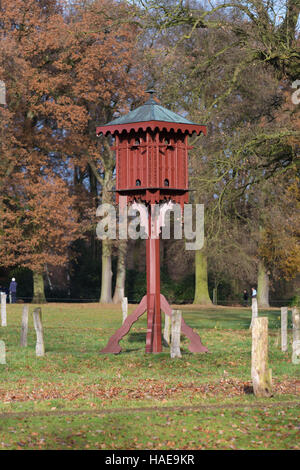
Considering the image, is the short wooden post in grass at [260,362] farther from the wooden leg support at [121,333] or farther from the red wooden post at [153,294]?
the wooden leg support at [121,333]

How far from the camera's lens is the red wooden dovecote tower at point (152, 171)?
1634 cm

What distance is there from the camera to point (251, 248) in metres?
40.3

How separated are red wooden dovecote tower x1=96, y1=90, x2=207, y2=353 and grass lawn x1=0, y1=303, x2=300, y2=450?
2.18 ft

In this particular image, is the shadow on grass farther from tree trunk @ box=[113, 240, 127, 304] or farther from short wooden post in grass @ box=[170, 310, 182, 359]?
tree trunk @ box=[113, 240, 127, 304]

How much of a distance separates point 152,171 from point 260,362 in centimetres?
614

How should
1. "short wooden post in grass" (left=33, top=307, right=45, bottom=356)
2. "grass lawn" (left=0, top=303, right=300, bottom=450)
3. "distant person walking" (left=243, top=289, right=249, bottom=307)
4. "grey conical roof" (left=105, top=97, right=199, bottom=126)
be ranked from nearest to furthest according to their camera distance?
"grass lawn" (left=0, top=303, right=300, bottom=450)
"short wooden post in grass" (left=33, top=307, right=45, bottom=356)
"grey conical roof" (left=105, top=97, right=199, bottom=126)
"distant person walking" (left=243, top=289, right=249, bottom=307)

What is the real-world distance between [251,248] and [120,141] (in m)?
24.2

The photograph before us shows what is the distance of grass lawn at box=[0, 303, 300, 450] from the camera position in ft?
29.3

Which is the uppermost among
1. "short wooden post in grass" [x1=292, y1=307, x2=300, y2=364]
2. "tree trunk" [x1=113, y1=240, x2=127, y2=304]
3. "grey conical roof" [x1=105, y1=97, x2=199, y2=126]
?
"grey conical roof" [x1=105, y1=97, x2=199, y2=126]

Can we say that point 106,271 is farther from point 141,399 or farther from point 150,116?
point 141,399

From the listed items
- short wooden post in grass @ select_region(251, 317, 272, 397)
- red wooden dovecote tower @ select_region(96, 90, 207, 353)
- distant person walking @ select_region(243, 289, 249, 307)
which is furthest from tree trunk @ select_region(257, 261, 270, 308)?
short wooden post in grass @ select_region(251, 317, 272, 397)

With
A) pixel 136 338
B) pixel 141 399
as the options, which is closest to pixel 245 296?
pixel 136 338

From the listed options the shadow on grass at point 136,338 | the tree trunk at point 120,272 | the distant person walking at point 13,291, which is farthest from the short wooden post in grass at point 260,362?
the distant person walking at point 13,291

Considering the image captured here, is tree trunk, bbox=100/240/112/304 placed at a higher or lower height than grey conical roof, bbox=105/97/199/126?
lower
